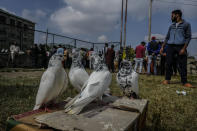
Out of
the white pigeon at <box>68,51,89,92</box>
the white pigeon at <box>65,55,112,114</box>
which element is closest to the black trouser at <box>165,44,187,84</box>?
the white pigeon at <box>65,55,112,114</box>

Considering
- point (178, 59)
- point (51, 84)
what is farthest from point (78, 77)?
point (178, 59)

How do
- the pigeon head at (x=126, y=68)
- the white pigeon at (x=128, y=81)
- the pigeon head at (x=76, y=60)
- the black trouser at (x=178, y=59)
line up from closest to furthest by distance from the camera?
1. the white pigeon at (x=128, y=81)
2. the pigeon head at (x=126, y=68)
3. the pigeon head at (x=76, y=60)
4. the black trouser at (x=178, y=59)

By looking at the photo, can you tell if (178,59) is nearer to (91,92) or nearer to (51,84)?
(91,92)

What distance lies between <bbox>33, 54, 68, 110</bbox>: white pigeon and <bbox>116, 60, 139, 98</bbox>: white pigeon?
0.92 m

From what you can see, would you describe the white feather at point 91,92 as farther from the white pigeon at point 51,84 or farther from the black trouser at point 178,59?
the black trouser at point 178,59

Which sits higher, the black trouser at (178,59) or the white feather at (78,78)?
the black trouser at (178,59)

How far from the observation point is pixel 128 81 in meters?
2.25

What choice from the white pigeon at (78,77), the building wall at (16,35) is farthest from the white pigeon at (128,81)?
the building wall at (16,35)

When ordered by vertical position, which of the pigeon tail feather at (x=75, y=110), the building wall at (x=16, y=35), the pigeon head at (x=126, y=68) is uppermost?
the building wall at (x=16, y=35)

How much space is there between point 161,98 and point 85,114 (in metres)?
2.32

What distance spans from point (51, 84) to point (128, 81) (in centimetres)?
114

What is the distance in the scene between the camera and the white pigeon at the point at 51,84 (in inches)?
66.1

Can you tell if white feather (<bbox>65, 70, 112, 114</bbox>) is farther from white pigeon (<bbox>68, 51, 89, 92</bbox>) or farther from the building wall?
the building wall

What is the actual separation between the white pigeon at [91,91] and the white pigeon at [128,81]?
1.08 ft
